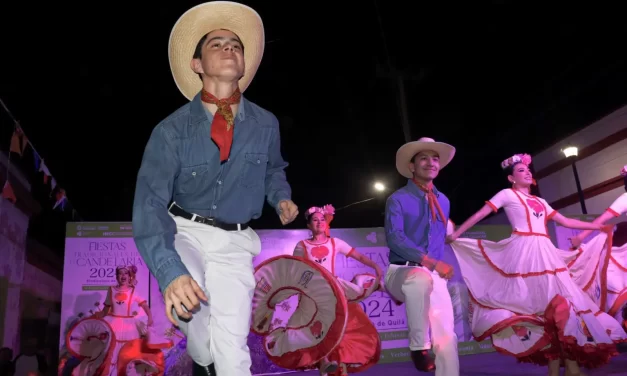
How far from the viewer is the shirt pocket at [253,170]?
2.30m

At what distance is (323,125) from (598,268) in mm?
7956

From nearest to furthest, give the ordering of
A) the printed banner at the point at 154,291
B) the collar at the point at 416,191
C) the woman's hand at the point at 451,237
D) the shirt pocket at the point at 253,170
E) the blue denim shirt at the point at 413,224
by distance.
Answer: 1. the shirt pocket at the point at 253,170
2. the blue denim shirt at the point at 413,224
3. the collar at the point at 416,191
4. the woman's hand at the point at 451,237
5. the printed banner at the point at 154,291

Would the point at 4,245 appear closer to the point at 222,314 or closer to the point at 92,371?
the point at 92,371

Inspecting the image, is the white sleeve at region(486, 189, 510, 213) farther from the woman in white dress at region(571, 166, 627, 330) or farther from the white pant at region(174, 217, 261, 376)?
the white pant at region(174, 217, 261, 376)

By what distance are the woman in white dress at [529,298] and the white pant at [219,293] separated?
3.57m

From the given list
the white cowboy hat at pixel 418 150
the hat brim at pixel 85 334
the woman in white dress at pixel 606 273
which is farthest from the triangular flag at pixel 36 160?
the woman in white dress at pixel 606 273

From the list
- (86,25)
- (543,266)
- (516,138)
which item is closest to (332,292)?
(543,266)

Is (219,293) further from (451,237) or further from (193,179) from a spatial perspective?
(451,237)

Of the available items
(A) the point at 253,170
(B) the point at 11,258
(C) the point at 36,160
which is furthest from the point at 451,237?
(C) the point at 36,160

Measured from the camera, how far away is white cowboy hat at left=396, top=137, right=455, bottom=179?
4754 mm

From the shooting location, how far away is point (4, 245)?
7.18m

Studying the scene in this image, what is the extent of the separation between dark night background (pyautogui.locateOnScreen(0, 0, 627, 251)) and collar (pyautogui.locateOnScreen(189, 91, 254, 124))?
4.47 metres

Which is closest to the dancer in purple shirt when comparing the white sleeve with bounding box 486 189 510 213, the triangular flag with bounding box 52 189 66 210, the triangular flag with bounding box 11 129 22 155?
the white sleeve with bounding box 486 189 510 213

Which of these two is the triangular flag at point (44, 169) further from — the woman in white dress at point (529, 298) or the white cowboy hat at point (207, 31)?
the woman in white dress at point (529, 298)
